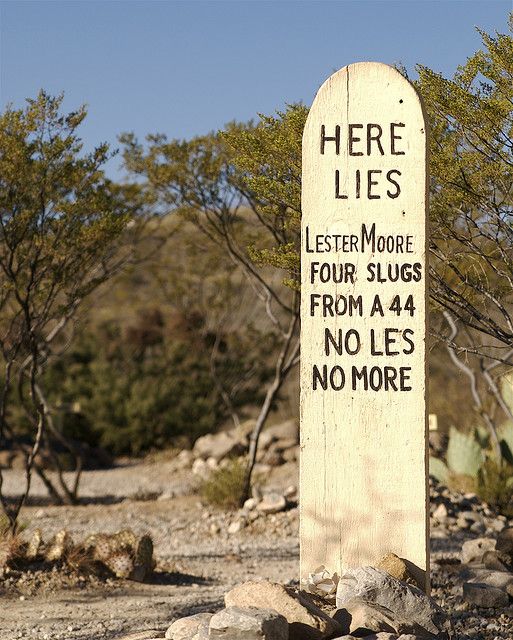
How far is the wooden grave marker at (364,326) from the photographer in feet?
19.4

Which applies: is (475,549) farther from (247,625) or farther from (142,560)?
(247,625)

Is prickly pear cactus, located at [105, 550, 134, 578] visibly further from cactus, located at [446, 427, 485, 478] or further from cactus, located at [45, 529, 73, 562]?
cactus, located at [446, 427, 485, 478]

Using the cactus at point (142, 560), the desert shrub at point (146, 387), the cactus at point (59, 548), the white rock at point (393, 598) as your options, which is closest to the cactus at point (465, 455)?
the cactus at point (142, 560)

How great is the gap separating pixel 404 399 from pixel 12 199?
15.2 ft

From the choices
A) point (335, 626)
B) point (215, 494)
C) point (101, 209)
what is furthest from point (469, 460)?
point (335, 626)

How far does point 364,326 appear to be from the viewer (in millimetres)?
5965

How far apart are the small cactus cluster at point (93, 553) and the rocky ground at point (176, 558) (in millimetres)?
111

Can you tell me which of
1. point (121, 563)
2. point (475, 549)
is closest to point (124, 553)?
point (121, 563)

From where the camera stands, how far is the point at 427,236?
236 inches

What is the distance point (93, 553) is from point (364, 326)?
335 cm

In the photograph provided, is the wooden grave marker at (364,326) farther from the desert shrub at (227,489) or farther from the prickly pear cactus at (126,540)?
the desert shrub at (227,489)

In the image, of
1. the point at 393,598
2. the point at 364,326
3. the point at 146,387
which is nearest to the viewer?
the point at 393,598

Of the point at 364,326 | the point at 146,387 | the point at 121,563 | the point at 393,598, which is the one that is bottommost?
the point at 121,563

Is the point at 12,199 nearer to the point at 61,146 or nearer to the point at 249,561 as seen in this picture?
the point at 61,146
